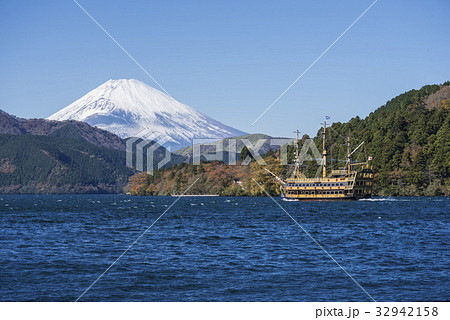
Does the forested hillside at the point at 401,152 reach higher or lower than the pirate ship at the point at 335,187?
higher

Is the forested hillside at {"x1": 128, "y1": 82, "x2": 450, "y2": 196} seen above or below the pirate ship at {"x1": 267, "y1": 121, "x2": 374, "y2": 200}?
above

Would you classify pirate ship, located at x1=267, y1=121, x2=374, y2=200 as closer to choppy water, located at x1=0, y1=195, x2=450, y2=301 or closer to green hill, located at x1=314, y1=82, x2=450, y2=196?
green hill, located at x1=314, y1=82, x2=450, y2=196

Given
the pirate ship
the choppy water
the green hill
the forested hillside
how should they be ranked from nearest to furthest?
the choppy water, the pirate ship, the green hill, the forested hillside

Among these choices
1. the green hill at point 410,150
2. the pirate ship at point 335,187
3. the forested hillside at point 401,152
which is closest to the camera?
the pirate ship at point 335,187

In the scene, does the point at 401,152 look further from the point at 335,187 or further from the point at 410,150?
the point at 335,187

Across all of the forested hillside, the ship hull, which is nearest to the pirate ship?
the ship hull

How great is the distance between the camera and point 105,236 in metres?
52.1

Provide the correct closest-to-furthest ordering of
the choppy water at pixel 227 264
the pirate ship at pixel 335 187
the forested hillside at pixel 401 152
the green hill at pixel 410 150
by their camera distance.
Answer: the choppy water at pixel 227 264 < the pirate ship at pixel 335 187 < the green hill at pixel 410 150 < the forested hillside at pixel 401 152

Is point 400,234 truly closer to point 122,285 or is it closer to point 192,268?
point 192,268

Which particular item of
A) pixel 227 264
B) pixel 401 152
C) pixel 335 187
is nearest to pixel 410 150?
pixel 401 152

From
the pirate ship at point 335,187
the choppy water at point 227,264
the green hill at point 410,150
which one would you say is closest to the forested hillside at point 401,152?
the green hill at point 410,150

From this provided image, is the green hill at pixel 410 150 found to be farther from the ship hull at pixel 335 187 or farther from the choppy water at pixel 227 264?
the choppy water at pixel 227 264

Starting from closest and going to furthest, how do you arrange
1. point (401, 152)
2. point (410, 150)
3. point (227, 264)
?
point (227, 264) → point (410, 150) → point (401, 152)

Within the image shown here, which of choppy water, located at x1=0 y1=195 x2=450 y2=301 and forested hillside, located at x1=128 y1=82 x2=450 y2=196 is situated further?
forested hillside, located at x1=128 y1=82 x2=450 y2=196
